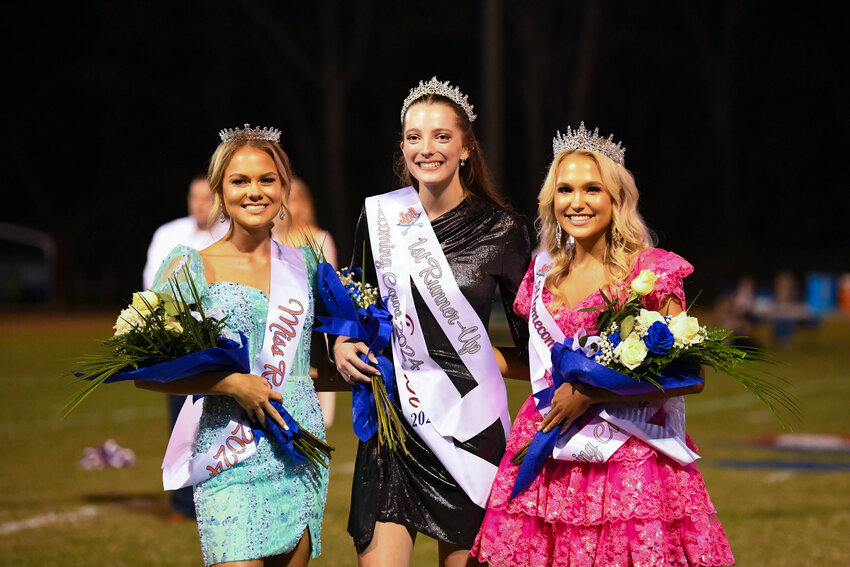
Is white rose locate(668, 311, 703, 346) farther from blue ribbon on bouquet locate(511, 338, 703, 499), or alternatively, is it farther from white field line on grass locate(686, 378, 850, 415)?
white field line on grass locate(686, 378, 850, 415)

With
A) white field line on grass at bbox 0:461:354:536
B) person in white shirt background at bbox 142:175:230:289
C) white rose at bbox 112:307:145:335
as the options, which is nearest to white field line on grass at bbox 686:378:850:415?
white field line on grass at bbox 0:461:354:536

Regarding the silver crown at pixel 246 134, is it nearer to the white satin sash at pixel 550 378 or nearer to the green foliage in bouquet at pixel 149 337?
the green foliage in bouquet at pixel 149 337

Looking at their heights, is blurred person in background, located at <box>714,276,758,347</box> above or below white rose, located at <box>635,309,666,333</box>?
below

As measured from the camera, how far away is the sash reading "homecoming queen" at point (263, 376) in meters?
3.30

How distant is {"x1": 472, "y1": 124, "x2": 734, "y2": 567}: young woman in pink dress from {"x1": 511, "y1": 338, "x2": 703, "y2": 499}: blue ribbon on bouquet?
0.03m

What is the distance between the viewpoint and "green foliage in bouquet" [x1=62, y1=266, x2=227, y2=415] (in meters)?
3.20

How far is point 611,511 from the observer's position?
316 cm

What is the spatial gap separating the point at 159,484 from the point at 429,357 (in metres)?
4.65

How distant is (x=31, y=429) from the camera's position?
398 inches

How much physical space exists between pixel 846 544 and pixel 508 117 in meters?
28.8

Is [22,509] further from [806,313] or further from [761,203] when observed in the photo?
[761,203]

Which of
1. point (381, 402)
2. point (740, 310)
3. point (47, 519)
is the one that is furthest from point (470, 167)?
point (740, 310)

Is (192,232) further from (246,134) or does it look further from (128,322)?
(128,322)

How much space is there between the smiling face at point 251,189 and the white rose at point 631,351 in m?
1.14
